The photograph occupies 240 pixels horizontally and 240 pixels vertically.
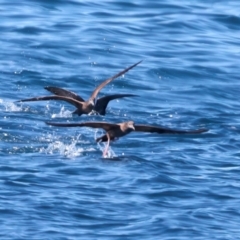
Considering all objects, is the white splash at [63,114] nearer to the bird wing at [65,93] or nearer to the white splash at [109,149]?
the bird wing at [65,93]

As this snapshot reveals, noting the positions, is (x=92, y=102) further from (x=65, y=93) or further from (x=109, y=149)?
(x=109, y=149)

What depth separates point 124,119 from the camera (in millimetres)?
18891

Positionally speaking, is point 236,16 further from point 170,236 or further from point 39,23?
point 170,236

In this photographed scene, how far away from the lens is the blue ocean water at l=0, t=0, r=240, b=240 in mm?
12948

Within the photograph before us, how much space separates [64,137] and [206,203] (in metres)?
3.99

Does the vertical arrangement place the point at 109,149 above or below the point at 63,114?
above

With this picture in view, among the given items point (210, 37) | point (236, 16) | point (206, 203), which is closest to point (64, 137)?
point (206, 203)

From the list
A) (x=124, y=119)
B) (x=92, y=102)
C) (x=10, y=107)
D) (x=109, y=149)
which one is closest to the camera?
(x=109, y=149)

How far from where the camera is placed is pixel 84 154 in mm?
15969

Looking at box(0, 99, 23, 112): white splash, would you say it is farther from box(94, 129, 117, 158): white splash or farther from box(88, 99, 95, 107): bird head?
box(94, 129, 117, 158): white splash

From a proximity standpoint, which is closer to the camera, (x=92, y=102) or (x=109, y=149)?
(x=109, y=149)

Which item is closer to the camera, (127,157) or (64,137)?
(127,157)

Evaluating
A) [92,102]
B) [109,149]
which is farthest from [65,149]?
[92,102]

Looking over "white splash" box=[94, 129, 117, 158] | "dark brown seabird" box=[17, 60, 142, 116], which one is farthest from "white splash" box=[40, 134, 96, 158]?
"dark brown seabird" box=[17, 60, 142, 116]
